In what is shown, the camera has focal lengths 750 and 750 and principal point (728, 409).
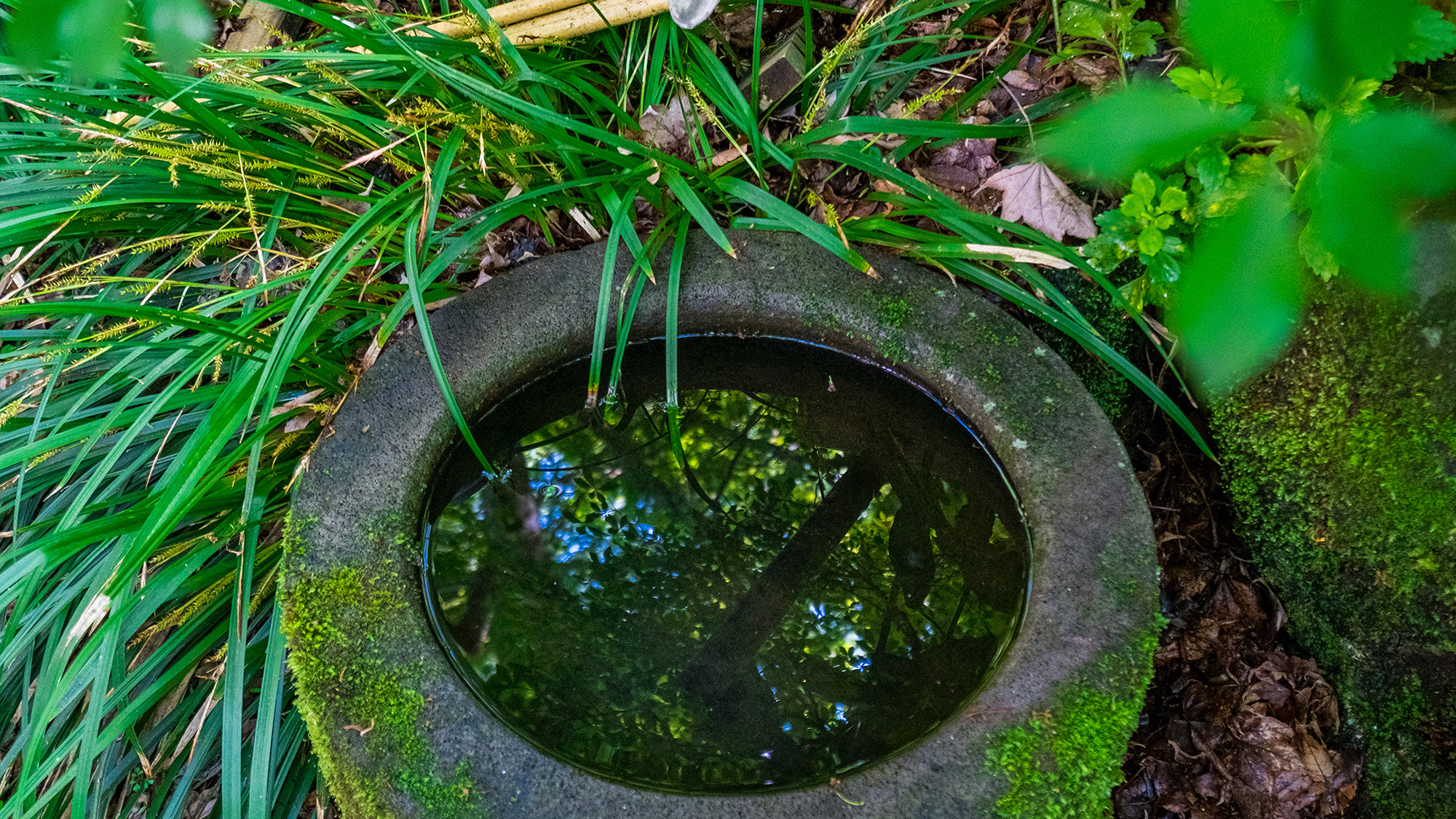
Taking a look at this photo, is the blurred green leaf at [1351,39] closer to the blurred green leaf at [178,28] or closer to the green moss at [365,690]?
the blurred green leaf at [178,28]

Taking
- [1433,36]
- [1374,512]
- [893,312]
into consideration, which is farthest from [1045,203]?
[1374,512]

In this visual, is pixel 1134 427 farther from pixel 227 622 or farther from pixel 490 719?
pixel 227 622

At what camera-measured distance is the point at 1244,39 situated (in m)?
0.42

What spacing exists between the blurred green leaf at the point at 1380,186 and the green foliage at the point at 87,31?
574mm

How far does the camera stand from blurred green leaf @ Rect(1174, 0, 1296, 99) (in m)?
0.41

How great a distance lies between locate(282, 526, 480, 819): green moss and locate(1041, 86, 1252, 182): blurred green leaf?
100 centimetres

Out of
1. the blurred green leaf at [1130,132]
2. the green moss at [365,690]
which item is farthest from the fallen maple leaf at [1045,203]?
the green moss at [365,690]

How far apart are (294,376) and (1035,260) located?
57.5 inches

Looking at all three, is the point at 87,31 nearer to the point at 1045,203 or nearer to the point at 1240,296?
the point at 1240,296

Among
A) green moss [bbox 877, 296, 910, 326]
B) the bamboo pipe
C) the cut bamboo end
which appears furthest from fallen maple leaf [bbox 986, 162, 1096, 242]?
the bamboo pipe

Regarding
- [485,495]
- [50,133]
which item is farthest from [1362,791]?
[50,133]

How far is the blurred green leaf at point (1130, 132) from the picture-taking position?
1.49 ft

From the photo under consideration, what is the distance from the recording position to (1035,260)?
4.59 ft

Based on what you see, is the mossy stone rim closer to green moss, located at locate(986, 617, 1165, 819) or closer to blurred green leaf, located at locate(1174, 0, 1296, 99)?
green moss, located at locate(986, 617, 1165, 819)
